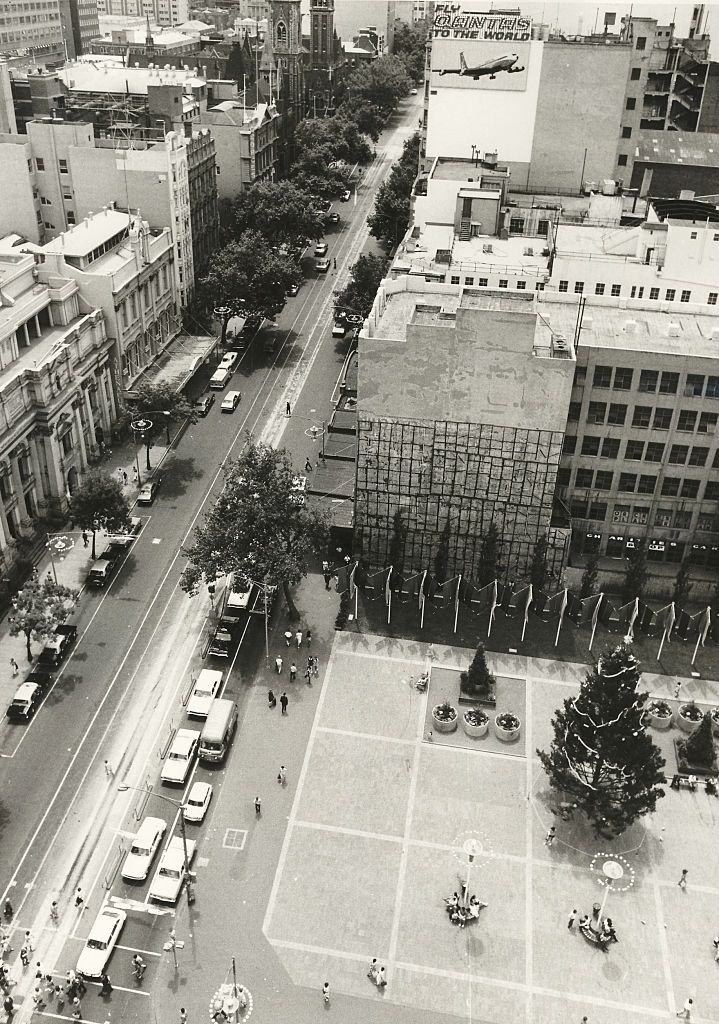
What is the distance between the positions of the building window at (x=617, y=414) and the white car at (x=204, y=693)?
1706 inches

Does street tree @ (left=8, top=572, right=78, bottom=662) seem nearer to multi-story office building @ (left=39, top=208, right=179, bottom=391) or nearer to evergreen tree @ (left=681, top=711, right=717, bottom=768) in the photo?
multi-story office building @ (left=39, top=208, right=179, bottom=391)

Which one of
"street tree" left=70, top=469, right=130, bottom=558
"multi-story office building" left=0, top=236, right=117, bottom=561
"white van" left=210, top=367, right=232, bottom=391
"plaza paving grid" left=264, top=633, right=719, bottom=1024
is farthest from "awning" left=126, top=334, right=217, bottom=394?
"plaza paving grid" left=264, top=633, right=719, bottom=1024

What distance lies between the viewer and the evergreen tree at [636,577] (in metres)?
86.9

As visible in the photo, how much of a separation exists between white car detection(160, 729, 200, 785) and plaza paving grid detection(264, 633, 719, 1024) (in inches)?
352

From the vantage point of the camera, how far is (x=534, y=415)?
8406 cm

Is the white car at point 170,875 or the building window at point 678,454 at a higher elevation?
the building window at point 678,454

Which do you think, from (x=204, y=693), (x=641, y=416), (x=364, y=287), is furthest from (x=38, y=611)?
(x=364, y=287)

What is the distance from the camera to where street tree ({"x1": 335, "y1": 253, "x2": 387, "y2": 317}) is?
5290 inches

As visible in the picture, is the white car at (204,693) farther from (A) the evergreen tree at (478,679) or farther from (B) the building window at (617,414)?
(B) the building window at (617,414)

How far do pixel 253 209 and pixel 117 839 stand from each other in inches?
4643

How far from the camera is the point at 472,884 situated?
63750 mm

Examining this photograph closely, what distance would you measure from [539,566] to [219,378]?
5795 cm

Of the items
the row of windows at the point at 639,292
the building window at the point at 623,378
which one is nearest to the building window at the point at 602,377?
the building window at the point at 623,378

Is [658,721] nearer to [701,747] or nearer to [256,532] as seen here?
[701,747]
